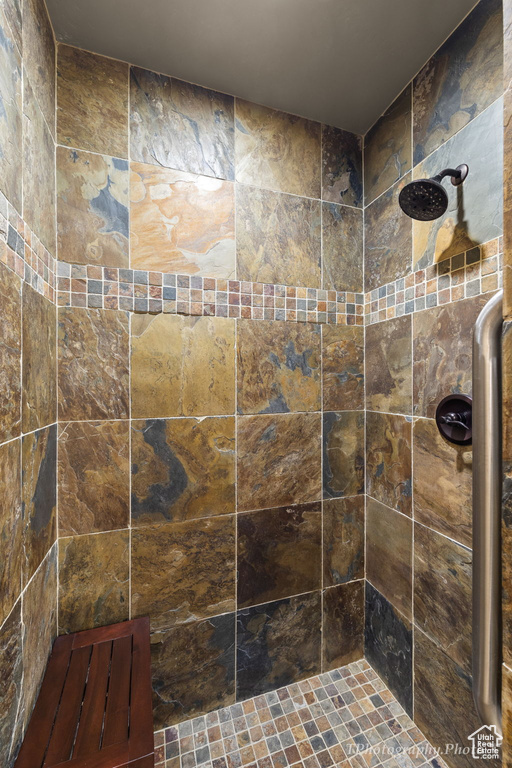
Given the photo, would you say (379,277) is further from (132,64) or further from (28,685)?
(28,685)

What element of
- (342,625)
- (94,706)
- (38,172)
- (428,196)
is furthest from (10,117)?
(342,625)

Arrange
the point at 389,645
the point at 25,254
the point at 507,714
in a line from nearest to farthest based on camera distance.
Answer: the point at 507,714 < the point at 25,254 < the point at 389,645

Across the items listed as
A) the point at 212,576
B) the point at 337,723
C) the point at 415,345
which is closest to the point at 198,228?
the point at 415,345

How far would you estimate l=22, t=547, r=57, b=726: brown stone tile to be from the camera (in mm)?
884

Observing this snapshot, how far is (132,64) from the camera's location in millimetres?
1227

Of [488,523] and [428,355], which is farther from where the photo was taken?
[428,355]

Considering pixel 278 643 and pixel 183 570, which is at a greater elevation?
pixel 183 570

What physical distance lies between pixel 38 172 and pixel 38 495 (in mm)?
949

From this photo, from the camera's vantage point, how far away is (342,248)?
5.02 ft

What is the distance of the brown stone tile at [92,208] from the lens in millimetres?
1160

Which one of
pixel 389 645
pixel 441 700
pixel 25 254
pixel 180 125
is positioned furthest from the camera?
pixel 389 645

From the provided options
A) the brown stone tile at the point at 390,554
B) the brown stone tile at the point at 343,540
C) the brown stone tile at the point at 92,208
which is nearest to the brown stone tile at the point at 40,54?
the brown stone tile at the point at 92,208

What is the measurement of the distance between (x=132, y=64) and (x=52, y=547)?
67.5 inches

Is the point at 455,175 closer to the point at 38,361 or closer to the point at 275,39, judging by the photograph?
the point at 275,39
